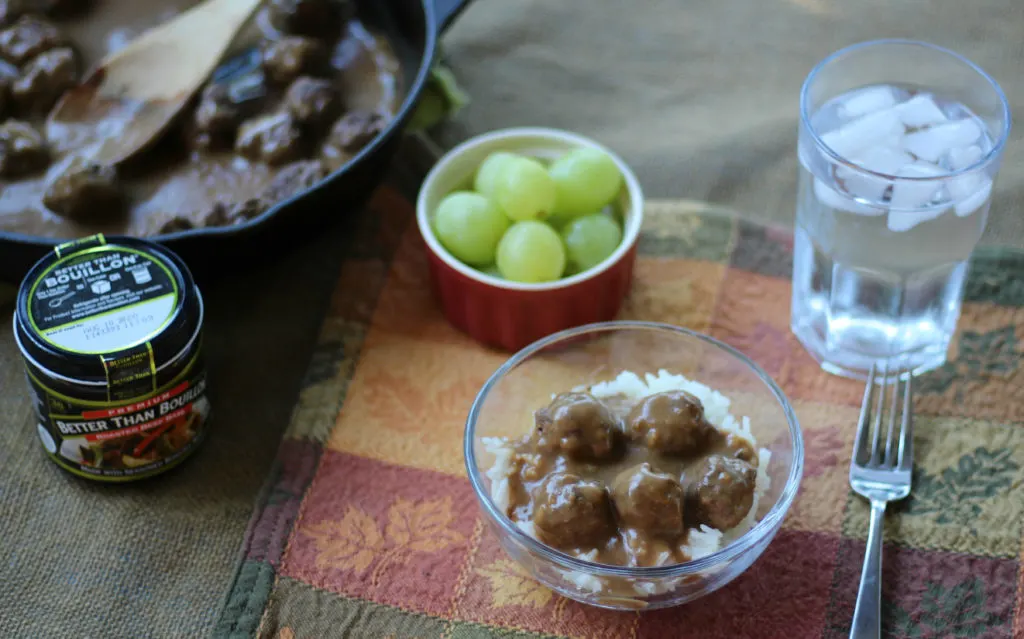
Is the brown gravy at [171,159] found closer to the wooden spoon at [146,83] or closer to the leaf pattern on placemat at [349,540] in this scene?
the wooden spoon at [146,83]

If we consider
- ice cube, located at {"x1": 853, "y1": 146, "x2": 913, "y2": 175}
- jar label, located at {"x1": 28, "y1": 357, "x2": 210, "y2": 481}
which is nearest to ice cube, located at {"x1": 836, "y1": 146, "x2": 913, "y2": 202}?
ice cube, located at {"x1": 853, "y1": 146, "x2": 913, "y2": 175}

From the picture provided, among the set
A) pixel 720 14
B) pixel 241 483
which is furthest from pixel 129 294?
pixel 720 14

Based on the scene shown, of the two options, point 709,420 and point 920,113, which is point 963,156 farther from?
point 709,420

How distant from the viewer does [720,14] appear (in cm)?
202

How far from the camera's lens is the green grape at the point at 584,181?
4.88 feet

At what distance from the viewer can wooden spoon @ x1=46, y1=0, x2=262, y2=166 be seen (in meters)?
1.62

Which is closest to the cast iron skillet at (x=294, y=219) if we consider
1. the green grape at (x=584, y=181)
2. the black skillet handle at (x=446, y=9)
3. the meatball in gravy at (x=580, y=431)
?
the black skillet handle at (x=446, y=9)

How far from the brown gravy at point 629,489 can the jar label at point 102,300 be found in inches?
18.0

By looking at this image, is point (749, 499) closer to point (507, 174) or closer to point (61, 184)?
point (507, 174)

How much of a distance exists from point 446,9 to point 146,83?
1.54 ft

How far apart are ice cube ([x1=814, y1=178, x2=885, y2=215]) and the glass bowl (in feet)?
0.70

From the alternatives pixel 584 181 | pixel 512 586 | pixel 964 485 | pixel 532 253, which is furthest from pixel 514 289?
pixel 964 485

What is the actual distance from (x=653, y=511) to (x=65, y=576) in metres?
0.69

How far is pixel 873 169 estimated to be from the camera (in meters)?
1.31
